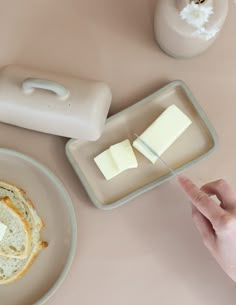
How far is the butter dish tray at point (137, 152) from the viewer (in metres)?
0.96

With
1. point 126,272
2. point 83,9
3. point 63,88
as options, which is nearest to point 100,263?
point 126,272

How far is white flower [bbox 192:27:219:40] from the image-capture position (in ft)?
2.88

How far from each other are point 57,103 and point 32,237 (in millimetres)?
274

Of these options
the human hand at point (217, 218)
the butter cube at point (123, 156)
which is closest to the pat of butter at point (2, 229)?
the butter cube at point (123, 156)

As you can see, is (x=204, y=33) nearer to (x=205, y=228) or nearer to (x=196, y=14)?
(x=196, y=14)

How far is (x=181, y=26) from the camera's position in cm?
88

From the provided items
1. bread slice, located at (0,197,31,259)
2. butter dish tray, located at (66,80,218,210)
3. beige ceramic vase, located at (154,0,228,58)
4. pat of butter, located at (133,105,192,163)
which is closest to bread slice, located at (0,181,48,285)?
bread slice, located at (0,197,31,259)

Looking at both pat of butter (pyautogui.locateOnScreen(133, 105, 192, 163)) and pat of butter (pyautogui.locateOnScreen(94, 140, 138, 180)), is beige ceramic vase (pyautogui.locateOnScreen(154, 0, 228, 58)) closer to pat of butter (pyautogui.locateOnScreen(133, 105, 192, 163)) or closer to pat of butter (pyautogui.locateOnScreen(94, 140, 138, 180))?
pat of butter (pyautogui.locateOnScreen(133, 105, 192, 163))

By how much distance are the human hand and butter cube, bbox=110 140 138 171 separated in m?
0.10

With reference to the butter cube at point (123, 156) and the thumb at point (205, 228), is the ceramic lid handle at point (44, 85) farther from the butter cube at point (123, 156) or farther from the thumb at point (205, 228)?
the thumb at point (205, 228)

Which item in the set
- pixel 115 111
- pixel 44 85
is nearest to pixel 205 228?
pixel 115 111

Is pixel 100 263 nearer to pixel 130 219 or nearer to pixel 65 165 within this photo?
pixel 130 219

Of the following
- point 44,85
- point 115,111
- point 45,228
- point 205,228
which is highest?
point 44,85

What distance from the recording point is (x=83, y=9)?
1025 mm
